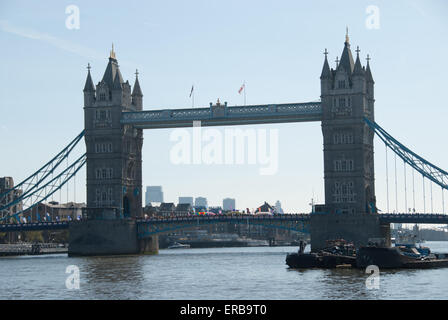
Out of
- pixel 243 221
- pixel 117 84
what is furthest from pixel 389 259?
pixel 117 84

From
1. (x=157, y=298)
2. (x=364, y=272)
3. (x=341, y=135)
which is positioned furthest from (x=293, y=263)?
(x=341, y=135)

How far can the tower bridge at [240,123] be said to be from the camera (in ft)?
443

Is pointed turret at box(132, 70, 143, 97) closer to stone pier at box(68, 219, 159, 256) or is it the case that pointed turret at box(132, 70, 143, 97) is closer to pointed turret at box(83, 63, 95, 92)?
pointed turret at box(83, 63, 95, 92)

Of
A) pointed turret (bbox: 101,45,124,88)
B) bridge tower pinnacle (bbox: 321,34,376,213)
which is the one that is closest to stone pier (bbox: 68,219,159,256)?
pointed turret (bbox: 101,45,124,88)

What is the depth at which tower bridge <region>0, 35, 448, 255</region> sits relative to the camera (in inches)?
5320

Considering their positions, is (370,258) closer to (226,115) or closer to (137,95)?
(226,115)

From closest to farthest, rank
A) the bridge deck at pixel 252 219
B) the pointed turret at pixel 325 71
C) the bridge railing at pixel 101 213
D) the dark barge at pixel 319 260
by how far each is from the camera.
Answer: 1. the dark barge at pixel 319 260
2. the bridge deck at pixel 252 219
3. the pointed turret at pixel 325 71
4. the bridge railing at pixel 101 213

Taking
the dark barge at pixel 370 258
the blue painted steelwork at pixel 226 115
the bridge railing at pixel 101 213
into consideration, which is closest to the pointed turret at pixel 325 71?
the blue painted steelwork at pixel 226 115

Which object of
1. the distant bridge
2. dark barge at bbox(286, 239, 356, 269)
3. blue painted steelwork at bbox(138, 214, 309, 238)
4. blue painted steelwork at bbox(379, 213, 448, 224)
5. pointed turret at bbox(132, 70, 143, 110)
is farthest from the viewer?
pointed turret at bbox(132, 70, 143, 110)

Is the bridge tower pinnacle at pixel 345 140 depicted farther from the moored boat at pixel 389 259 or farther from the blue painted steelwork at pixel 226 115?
the moored boat at pixel 389 259

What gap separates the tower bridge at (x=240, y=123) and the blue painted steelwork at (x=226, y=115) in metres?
0.16

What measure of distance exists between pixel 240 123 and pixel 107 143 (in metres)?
23.9

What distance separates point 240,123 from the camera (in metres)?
146

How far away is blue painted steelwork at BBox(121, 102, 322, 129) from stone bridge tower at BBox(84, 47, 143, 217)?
8.55 feet
